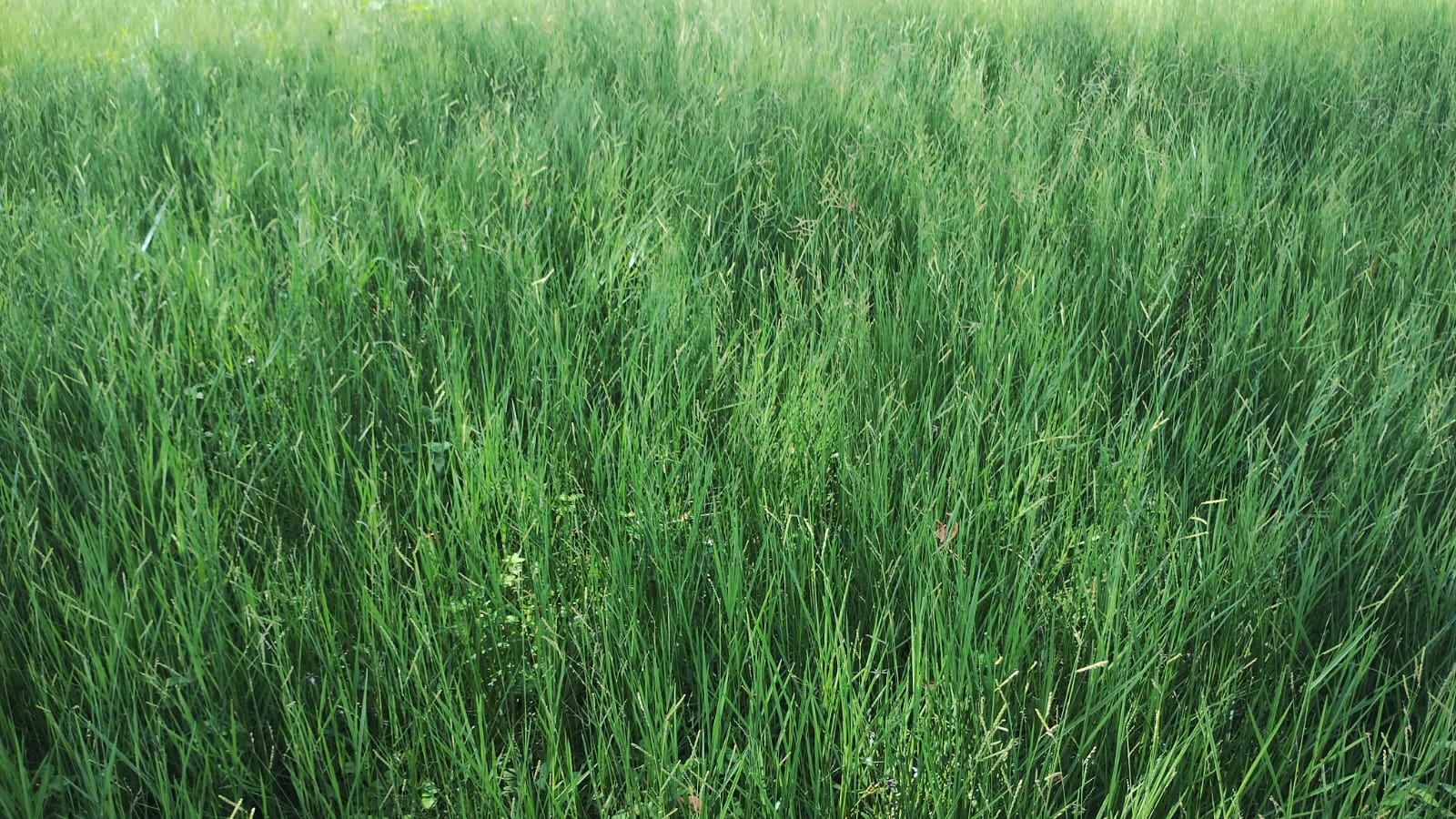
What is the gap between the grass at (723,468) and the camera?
2.97 ft

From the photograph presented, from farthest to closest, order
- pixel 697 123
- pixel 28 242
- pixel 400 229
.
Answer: pixel 697 123
pixel 400 229
pixel 28 242

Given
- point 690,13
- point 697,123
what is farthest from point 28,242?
point 690,13

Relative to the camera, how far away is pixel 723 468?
1246 millimetres

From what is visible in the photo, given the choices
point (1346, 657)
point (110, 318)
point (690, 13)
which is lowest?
point (1346, 657)

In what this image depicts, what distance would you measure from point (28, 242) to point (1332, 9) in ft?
14.2

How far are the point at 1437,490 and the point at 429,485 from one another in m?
1.18

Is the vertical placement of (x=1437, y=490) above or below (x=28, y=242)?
below

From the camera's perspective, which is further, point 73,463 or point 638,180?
point 638,180

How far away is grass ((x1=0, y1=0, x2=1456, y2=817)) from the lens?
2.97 ft

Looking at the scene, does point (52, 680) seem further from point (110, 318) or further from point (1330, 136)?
point (1330, 136)

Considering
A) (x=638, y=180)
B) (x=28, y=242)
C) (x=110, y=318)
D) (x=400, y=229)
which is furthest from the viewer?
(x=638, y=180)

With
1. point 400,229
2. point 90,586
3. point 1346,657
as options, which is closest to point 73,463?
point 90,586

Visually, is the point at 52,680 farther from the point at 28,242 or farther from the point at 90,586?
the point at 28,242

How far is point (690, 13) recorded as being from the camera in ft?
12.7
